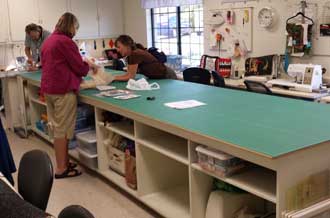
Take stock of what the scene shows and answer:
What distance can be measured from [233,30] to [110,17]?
9.81 ft

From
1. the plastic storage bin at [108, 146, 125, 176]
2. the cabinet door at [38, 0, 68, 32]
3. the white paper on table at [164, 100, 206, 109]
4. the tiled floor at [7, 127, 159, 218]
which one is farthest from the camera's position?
the cabinet door at [38, 0, 68, 32]

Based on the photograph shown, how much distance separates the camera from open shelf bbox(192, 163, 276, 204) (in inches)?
83.4

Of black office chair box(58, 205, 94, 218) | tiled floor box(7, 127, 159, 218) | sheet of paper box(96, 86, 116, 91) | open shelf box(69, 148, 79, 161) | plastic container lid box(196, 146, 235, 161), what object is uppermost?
sheet of paper box(96, 86, 116, 91)

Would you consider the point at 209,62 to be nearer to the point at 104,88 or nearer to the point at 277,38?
the point at 277,38

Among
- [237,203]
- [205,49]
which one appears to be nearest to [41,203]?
[237,203]

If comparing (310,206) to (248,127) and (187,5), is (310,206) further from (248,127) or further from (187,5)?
(187,5)

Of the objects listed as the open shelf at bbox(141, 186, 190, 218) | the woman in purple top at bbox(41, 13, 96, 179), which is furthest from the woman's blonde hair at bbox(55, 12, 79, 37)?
the open shelf at bbox(141, 186, 190, 218)

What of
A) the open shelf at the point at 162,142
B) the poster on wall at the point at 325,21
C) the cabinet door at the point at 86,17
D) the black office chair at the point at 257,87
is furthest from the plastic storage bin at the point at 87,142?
the cabinet door at the point at 86,17

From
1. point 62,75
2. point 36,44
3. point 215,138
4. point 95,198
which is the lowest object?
point 95,198

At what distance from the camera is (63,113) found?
3.92 metres

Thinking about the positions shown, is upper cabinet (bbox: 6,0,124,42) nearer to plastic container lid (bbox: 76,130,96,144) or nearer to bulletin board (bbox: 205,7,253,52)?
bulletin board (bbox: 205,7,253,52)

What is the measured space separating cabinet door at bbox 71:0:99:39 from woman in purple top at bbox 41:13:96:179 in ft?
11.7

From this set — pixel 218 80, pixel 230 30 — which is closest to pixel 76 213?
pixel 218 80

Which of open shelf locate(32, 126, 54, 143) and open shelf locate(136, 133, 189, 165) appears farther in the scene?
open shelf locate(32, 126, 54, 143)
